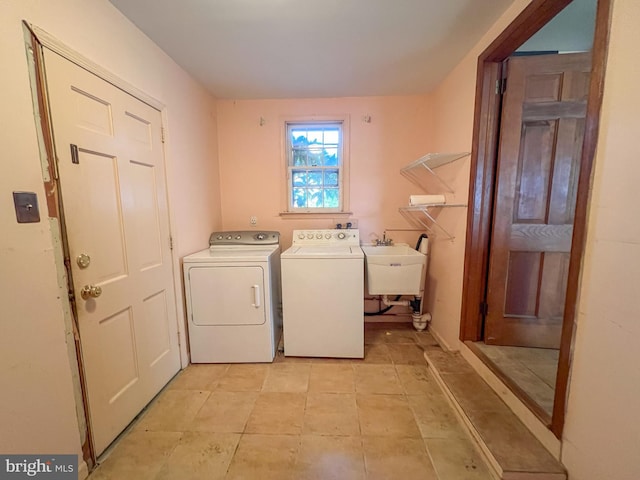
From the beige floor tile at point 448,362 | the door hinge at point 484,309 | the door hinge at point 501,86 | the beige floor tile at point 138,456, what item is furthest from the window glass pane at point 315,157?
the beige floor tile at point 138,456

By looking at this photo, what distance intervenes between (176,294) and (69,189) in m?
1.04

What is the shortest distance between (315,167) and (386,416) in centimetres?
230

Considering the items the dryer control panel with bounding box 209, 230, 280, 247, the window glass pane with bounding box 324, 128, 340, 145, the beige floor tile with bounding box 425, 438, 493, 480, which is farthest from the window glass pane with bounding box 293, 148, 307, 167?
the beige floor tile with bounding box 425, 438, 493, 480

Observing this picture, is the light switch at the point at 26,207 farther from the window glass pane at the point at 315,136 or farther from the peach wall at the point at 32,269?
the window glass pane at the point at 315,136

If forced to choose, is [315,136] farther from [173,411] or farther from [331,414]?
[173,411]

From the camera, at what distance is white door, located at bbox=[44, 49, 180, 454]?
1.16 meters

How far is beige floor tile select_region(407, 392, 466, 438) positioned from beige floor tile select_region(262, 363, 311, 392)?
0.76 m

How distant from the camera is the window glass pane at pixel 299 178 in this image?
281 centimetres

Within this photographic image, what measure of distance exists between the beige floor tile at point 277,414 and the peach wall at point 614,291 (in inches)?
52.5

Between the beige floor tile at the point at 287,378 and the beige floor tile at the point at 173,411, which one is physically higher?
the beige floor tile at the point at 173,411

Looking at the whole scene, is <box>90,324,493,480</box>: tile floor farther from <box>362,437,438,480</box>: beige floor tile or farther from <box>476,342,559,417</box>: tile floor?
<box>476,342,559,417</box>: tile floor

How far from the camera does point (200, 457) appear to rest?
4.30 ft

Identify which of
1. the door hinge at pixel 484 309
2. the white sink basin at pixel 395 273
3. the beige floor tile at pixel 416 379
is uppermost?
the white sink basin at pixel 395 273

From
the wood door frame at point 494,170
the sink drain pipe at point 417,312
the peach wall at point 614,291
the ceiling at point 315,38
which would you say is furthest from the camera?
the sink drain pipe at point 417,312
